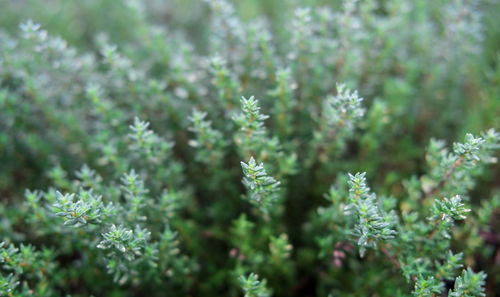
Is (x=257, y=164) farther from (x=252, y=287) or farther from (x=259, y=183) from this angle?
(x=252, y=287)

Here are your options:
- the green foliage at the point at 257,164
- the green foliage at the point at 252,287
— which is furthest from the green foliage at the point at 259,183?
the green foliage at the point at 252,287

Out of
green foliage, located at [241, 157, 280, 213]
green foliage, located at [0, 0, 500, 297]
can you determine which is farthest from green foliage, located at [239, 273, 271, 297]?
green foliage, located at [241, 157, 280, 213]

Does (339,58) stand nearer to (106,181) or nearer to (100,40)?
(100,40)

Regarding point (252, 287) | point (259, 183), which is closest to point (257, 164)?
point (259, 183)

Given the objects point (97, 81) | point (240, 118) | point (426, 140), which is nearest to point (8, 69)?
point (97, 81)

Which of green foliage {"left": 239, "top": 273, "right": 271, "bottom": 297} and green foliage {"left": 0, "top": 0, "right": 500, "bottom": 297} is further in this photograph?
green foliage {"left": 0, "top": 0, "right": 500, "bottom": 297}

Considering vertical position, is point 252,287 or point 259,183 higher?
point 259,183

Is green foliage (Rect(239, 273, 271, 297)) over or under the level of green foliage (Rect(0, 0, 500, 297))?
under

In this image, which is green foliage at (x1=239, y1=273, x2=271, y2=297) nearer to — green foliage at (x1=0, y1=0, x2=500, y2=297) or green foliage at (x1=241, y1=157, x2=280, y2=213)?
green foliage at (x1=0, y1=0, x2=500, y2=297)
